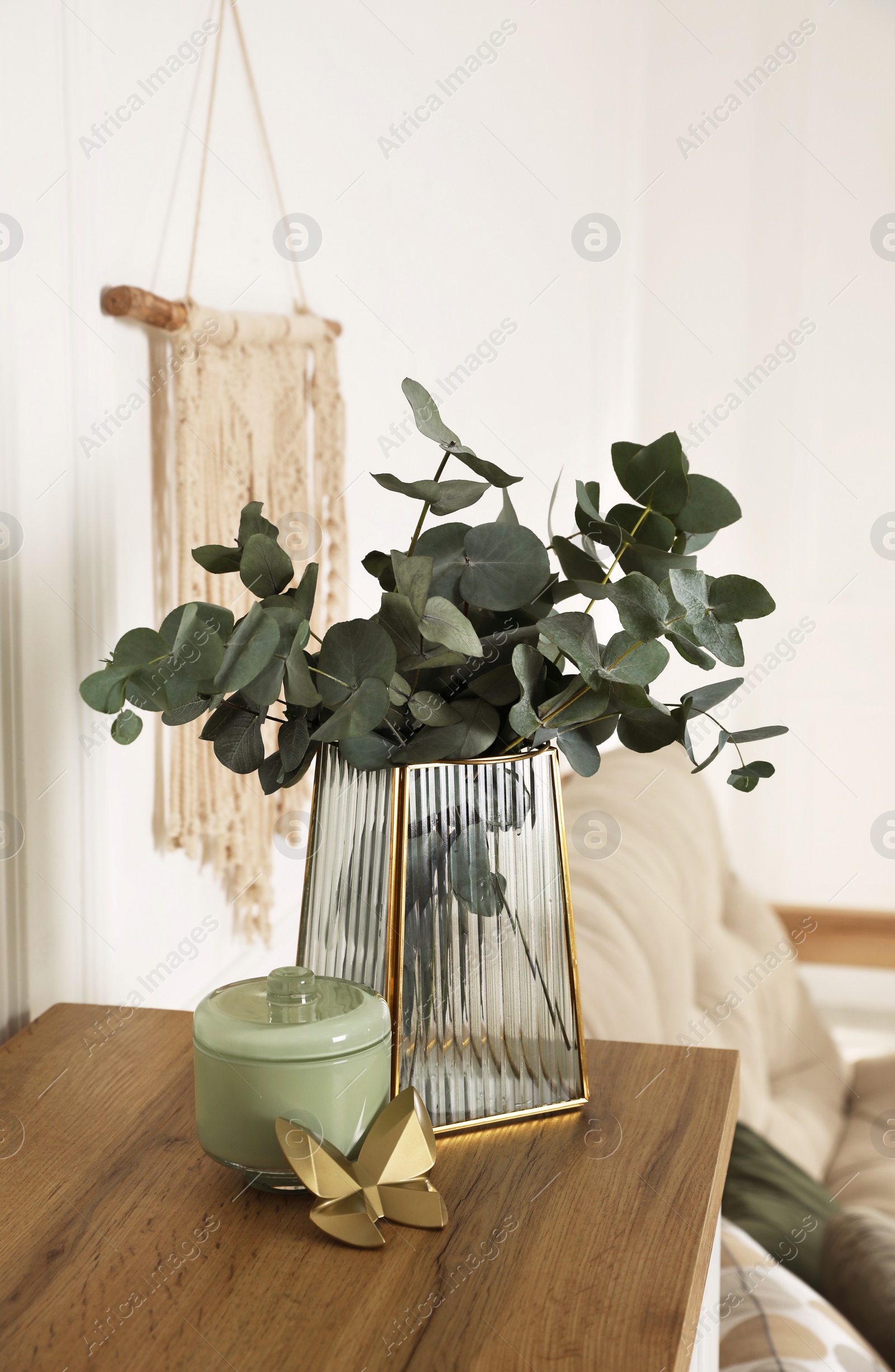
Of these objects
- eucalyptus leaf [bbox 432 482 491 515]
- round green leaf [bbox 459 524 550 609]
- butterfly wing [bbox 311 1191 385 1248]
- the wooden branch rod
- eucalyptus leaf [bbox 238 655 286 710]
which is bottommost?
butterfly wing [bbox 311 1191 385 1248]

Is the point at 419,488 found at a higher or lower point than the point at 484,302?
lower

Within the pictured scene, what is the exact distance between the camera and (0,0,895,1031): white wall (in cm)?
81

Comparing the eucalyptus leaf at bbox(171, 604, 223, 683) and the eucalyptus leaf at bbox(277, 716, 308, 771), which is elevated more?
the eucalyptus leaf at bbox(171, 604, 223, 683)

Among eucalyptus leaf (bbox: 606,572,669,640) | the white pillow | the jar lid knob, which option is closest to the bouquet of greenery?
eucalyptus leaf (bbox: 606,572,669,640)

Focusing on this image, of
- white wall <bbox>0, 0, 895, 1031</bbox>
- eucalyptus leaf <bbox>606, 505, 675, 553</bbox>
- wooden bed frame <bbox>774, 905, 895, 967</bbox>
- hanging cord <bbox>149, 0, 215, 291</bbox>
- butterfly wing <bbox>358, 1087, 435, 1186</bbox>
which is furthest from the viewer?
wooden bed frame <bbox>774, 905, 895, 967</bbox>

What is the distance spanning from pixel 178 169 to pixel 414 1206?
0.82 m

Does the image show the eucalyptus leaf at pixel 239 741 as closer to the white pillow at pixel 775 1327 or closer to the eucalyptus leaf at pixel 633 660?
the eucalyptus leaf at pixel 633 660

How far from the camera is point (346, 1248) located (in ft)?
1.77

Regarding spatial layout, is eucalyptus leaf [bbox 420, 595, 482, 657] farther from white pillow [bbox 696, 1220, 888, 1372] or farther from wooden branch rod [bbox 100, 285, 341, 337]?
white pillow [bbox 696, 1220, 888, 1372]

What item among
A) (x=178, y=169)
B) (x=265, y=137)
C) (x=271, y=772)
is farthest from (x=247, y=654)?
(x=265, y=137)

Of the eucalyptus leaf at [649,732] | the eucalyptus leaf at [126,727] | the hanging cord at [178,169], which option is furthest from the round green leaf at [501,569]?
the hanging cord at [178,169]

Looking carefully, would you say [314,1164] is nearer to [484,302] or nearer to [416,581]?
[416,581]

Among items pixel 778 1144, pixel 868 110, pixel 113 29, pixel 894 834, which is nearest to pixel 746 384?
pixel 868 110

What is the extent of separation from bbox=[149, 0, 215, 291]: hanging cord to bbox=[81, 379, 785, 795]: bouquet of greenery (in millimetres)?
339
